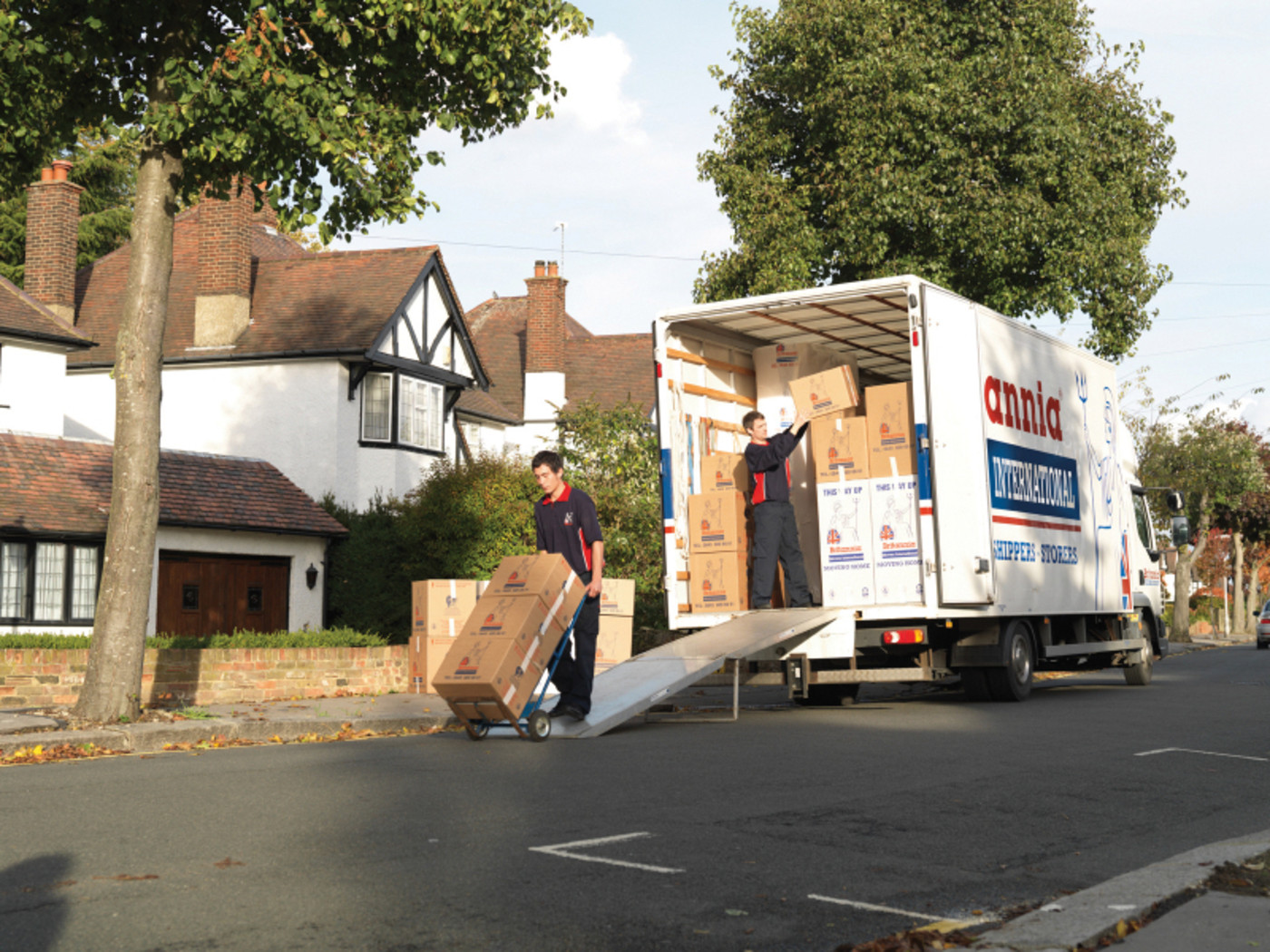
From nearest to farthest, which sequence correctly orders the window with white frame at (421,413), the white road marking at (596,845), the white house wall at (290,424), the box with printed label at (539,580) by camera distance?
the white road marking at (596,845) < the box with printed label at (539,580) < the white house wall at (290,424) < the window with white frame at (421,413)

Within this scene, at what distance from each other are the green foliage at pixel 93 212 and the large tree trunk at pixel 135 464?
2924 centimetres

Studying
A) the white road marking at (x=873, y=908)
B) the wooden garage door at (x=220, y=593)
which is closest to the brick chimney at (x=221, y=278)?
the wooden garage door at (x=220, y=593)

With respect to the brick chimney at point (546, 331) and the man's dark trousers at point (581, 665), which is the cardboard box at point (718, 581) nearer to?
the man's dark trousers at point (581, 665)

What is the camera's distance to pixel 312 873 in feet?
17.1

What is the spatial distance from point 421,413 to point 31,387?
27.9ft

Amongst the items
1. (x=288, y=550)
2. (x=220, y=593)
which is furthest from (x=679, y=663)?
(x=288, y=550)

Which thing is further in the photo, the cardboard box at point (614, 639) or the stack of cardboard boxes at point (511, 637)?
the cardboard box at point (614, 639)

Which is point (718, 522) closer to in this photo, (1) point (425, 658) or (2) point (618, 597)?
(2) point (618, 597)

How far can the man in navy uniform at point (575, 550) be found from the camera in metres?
10.4

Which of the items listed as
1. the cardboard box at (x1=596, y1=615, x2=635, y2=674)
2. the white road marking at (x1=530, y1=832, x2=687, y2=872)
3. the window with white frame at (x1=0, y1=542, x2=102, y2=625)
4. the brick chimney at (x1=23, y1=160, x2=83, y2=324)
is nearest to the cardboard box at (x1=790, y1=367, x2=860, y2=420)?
the cardboard box at (x1=596, y1=615, x2=635, y2=674)

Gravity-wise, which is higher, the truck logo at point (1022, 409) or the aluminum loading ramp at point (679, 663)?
the truck logo at point (1022, 409)

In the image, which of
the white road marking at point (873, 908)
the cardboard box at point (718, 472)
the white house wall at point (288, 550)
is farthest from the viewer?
the white house wall at point (288, 550)

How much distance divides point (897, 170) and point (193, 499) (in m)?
14.0

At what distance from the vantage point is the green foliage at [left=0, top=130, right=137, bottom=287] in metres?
42.1
